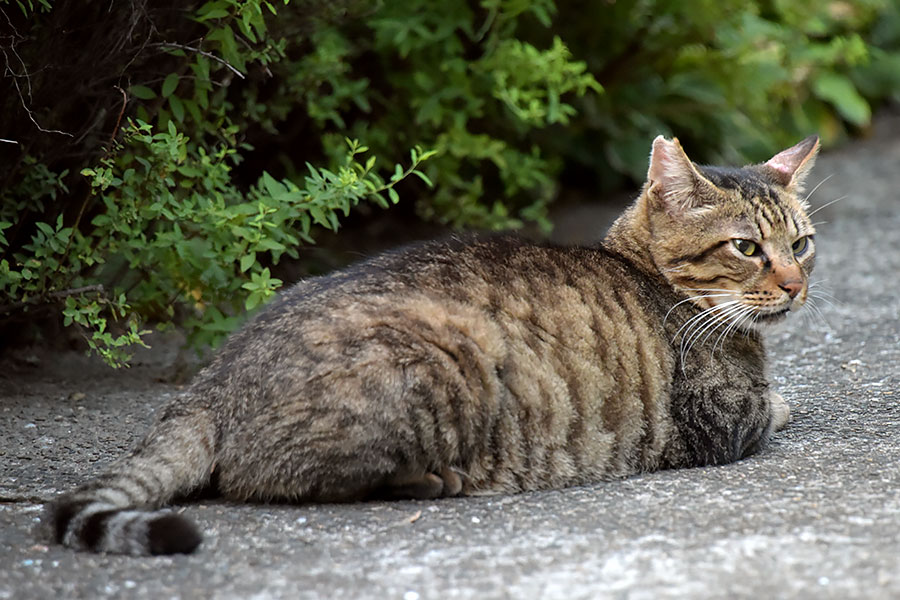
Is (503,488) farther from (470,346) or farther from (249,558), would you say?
(249,558)

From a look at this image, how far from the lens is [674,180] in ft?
13.6

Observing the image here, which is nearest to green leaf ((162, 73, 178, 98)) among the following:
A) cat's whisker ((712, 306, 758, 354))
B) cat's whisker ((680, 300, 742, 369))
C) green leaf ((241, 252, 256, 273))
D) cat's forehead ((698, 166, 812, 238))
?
green leaf ((241, 252, 256, 273))

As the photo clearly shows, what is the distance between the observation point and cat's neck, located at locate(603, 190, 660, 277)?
13.9 ft

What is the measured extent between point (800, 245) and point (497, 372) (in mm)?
1418

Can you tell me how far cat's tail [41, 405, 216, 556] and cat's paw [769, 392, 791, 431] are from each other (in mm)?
2088

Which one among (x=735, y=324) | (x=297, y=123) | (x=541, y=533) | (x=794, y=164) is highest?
(x=297, y=123)

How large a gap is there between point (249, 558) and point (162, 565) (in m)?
0.24

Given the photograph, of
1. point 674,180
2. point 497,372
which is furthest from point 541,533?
point 674,180

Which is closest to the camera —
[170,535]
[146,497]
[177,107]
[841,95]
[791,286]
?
[170,535]

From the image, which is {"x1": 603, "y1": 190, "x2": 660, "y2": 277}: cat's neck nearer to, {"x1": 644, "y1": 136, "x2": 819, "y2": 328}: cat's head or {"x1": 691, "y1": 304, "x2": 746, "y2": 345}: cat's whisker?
{"x1": 644, "y1": 136, "x2": 819, "y2": 328}: cat's head

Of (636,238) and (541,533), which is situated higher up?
(636,238)

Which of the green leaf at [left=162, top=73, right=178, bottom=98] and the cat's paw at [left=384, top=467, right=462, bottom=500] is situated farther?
the green leaf at [left=162, top=73, right=178, bottom=98]

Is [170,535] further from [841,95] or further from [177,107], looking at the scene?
[841,95]

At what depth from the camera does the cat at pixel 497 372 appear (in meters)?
3.39
